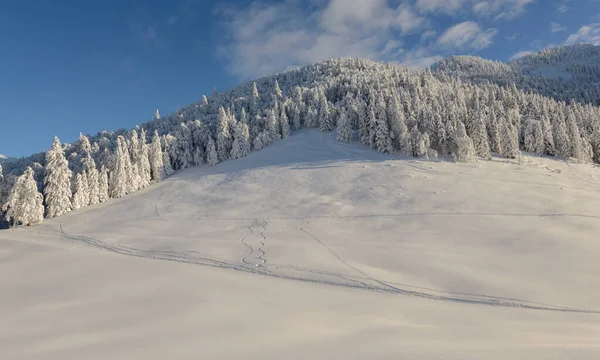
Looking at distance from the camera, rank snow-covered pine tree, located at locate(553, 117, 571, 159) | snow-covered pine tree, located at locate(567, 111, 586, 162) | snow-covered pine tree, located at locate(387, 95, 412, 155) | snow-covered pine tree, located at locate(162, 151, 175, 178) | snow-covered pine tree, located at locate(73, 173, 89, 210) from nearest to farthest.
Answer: snow-covered pine tree, located at locate(73, 173, 89, 210) → snow-covered pine tree, located at locate(567, 111, 586, 162) → snow-covered pine tree, located at locate(387, 95, 412, 155) → snow-covered pine tree, located at locate(553, 117, 571, 159) → snow-covered pine tree, located at locate(162, 151, 175, 178)

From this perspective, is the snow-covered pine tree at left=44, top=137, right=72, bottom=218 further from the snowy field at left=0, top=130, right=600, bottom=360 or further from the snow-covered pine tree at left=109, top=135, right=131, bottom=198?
the snow-covered pine tree at left=109, top=135, right=131, bottom=198

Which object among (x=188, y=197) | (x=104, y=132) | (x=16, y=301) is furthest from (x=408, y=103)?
(x=104, y=132)

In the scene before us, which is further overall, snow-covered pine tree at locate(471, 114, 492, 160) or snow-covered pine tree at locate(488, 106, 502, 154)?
snow-covered pine tree at locate(488, 106, 502, 154)

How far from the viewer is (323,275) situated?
20.2m

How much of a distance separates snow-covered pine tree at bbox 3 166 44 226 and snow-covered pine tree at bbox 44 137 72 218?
10.6ft

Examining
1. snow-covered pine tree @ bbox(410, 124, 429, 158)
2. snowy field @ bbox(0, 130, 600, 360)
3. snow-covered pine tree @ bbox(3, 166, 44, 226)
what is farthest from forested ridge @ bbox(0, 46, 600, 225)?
→ snowy field @ bbox(0, 130, 600, 360)

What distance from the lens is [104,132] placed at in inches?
4353

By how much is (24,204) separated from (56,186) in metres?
6.49

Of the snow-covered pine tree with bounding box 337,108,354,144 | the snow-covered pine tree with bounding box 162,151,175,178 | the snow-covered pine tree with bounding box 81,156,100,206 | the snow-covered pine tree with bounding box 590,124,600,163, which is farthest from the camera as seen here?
the snow-covered pine tree with bounding box 337,108,354,144

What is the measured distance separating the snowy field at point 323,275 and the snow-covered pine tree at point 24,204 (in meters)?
2.22

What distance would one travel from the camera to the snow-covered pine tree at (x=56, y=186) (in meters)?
49.2

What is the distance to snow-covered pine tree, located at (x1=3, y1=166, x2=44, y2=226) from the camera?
4409 cm

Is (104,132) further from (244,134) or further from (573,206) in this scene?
(573,206)

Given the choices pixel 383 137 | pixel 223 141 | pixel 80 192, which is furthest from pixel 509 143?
pixel 80 192
